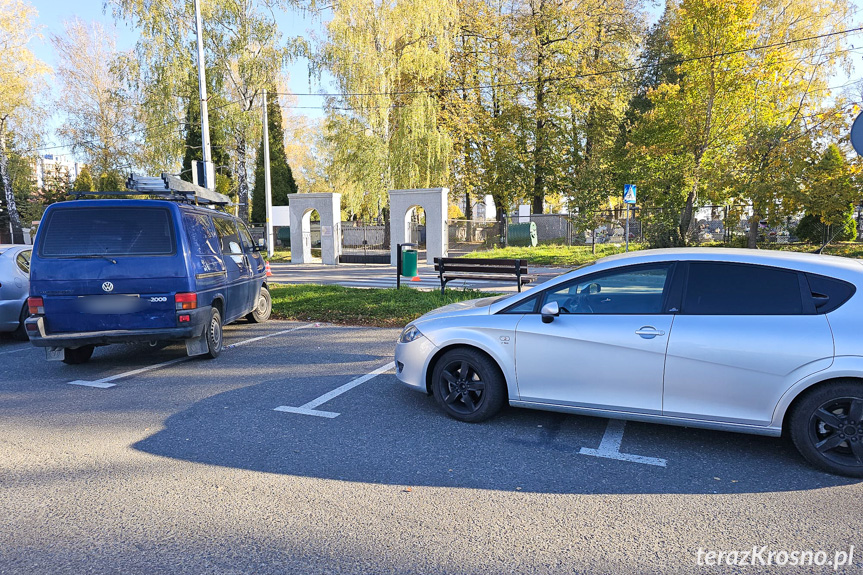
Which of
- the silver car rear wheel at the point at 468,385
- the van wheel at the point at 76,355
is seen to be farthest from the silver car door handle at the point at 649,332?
the van wheel at the point at 76,355

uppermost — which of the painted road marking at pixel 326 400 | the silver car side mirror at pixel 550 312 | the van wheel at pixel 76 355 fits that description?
the silver car side mirror at pixel 550 312

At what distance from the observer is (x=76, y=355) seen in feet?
22.8

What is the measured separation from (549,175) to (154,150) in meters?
22.2

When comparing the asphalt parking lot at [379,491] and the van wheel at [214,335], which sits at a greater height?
the van wheel at [214,335]

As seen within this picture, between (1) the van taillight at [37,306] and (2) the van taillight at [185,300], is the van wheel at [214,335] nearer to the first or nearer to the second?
(2) the van taillight at [185,300]

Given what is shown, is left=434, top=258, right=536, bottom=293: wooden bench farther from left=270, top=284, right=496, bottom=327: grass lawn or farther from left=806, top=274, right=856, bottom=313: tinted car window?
left=806, top=274, right=856, bottom=313: tinted car window

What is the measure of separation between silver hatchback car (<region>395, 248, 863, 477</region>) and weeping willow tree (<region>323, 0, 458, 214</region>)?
22341 millimetres

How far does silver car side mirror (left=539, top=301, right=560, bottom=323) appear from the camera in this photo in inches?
166

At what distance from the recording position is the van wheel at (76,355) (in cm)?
689

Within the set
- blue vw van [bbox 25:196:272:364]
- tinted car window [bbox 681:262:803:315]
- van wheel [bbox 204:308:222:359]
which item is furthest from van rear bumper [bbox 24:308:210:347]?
tinted car window [bbox 681:262:803:315]

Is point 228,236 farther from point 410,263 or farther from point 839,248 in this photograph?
point 839,248

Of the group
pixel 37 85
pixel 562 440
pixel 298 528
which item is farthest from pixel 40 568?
pixel 37 85

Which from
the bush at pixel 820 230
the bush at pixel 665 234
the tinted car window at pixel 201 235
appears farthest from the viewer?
the bush at pixel 820 230

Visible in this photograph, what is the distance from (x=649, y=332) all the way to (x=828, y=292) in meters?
1.16
